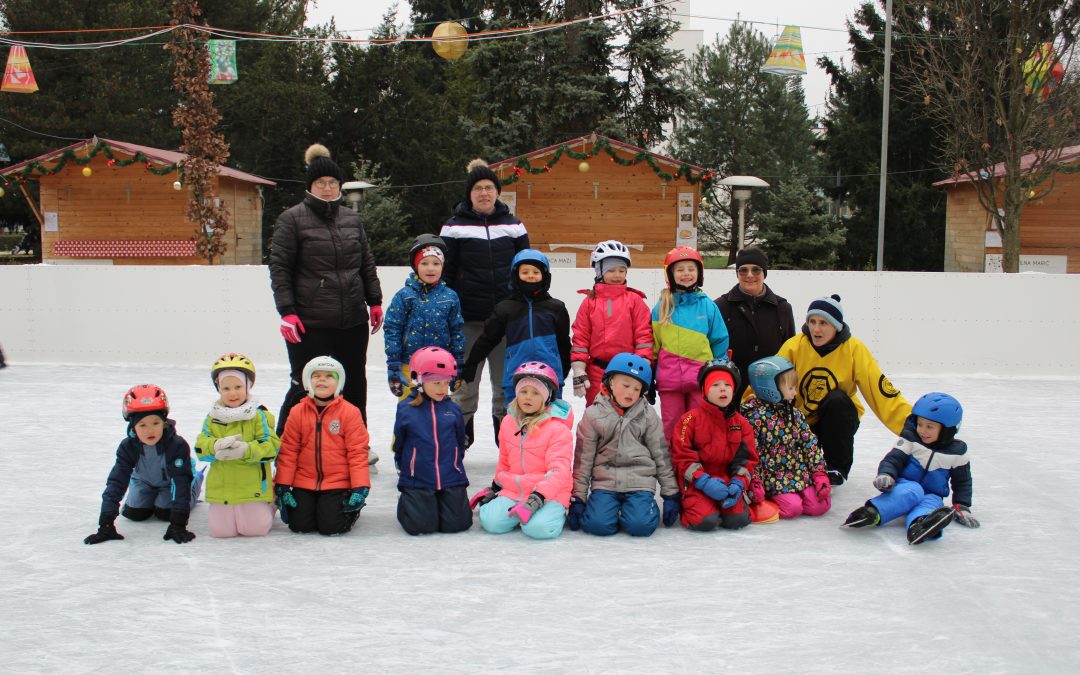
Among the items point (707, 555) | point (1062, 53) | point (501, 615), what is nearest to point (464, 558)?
point (501, 615)

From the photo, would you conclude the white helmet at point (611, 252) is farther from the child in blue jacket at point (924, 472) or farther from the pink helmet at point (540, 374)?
the child in blue jacket at point (924, 472)

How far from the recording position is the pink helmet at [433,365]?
3.88m

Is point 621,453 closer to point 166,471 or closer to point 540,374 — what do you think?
point 540,374

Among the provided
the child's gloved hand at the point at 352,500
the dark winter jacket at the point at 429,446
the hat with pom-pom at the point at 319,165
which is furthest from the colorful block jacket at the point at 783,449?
the hat with pom-pom at the point at 319,165

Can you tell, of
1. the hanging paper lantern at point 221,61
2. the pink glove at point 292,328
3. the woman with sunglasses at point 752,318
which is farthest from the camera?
the hanging paper lantern at point 221,61

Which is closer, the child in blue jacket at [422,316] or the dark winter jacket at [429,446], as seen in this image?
the dark winter jacket at [429,446]

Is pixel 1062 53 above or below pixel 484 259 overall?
above

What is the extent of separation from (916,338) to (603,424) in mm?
5246

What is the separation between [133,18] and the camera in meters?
22.3

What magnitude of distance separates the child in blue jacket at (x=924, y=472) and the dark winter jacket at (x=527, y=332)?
1.39 m

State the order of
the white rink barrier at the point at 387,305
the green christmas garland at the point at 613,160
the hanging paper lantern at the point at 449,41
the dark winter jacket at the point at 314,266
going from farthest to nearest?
the green christmas garland at the point at 613,160 → the hanging paper lantern at the point at 449,41 → the white rink barrier at the point at 387,305 → the dark winter jacket at the point at 314,266

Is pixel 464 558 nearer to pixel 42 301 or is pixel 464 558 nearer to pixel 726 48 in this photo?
pixel 42 301

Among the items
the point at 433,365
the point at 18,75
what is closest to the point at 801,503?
the point at 433,365

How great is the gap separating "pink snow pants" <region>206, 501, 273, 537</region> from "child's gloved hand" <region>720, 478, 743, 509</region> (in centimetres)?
174
